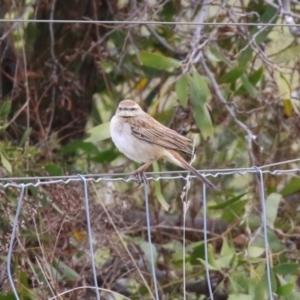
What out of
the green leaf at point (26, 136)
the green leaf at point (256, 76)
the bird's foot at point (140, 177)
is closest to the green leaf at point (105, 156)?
the green leaf at point (26, 136)

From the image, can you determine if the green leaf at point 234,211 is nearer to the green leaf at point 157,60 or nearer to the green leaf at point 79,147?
the green leaf at point 157,60

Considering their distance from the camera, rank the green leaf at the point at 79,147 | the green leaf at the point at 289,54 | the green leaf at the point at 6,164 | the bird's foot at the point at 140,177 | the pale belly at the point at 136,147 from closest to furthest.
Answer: the bird's foot at the point at 140,177
the pale belly at the point at 136,147
the green leaf at the point at 6,164
the green leaf at the point at 289,54
the green leaf at the point at 79,147

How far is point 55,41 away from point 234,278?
1895 millimetres

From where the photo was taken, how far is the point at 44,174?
15.6 feet

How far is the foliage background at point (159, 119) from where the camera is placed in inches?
188

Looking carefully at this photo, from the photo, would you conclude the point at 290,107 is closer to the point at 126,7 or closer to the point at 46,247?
the point at 126,7

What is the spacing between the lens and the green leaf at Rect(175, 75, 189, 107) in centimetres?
475

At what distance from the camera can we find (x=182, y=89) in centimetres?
479

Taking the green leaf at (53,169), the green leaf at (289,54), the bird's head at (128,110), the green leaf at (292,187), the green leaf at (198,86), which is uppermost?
the green leaf at (289,54)

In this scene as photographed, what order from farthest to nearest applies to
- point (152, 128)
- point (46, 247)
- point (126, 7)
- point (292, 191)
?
point (126, 7), point (292, 191), point (46, 247), point (152, 128)

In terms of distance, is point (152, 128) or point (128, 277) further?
point (128, 277)

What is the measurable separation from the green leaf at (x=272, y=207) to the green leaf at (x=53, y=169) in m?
1.17

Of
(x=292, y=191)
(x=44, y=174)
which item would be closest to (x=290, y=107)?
(x=292, y=191)

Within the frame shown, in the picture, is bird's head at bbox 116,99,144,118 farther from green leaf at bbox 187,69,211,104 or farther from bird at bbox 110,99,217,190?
green leaf at bbox 187,69,211,104
